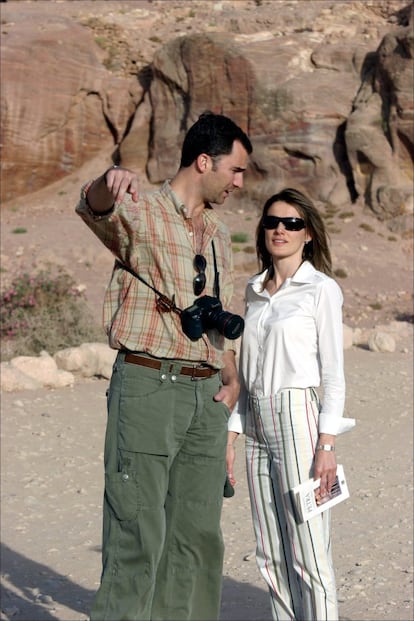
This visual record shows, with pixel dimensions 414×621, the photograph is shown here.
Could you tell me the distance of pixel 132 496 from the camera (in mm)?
2885

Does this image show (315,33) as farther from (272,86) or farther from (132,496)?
(132,496)

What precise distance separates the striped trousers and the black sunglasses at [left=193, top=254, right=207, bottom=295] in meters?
0.45

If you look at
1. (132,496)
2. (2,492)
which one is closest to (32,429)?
(2,492)

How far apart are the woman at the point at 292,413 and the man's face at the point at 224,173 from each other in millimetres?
267

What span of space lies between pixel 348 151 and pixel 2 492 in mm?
15544

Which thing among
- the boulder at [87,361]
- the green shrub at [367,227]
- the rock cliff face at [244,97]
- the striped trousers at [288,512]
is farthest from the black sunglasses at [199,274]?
the rock cliff face at [244,97]

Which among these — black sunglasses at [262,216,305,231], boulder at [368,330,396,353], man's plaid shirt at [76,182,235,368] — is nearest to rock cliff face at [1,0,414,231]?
boulder at [368,330,396,353]

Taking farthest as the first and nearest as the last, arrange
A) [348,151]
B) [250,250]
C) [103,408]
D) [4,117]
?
[4,117] → [348,151] → [250,250] → [103,408]

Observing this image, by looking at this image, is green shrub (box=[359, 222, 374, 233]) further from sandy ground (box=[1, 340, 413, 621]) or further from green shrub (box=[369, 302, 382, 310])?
sandy ground (box=[1, 340, 413, 621])

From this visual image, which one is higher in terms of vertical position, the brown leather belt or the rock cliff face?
the brown leather belt

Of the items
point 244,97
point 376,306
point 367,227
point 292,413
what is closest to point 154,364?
point 292,413

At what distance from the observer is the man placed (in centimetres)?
289

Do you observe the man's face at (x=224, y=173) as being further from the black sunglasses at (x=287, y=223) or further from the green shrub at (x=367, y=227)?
the green shrub at (x=367, y=227)

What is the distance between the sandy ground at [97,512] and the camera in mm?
4555
